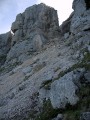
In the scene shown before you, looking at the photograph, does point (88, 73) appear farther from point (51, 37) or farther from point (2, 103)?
point (51, 37)

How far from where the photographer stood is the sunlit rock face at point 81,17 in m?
41.1

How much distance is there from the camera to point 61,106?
20.6m

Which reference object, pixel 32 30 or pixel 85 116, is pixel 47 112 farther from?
pixel 32 30

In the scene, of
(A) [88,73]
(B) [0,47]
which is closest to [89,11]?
(A) [88,73]

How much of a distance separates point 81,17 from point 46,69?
1209cm

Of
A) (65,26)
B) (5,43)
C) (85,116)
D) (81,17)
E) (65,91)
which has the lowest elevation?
(85,116)

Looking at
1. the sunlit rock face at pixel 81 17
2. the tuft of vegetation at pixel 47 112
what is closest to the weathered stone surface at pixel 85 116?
the tuft of vegetation at pixel 47 112

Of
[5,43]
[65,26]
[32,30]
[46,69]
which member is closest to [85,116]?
[46,69]

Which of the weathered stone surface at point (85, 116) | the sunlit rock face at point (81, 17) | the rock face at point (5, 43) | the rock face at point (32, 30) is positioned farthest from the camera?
the rock face at point (5, 43)

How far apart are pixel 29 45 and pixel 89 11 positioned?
16.2m

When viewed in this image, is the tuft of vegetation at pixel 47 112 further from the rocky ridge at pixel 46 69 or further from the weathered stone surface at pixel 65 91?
the weathered stone surface at pixel 65 91

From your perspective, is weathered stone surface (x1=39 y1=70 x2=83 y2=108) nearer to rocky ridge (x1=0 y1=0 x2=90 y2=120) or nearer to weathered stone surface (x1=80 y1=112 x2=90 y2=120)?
rocky ridge (x1=0 y1=0 x2=90 y2=120)

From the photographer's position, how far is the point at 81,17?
141 feet

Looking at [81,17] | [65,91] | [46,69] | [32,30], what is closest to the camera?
[65,91]
